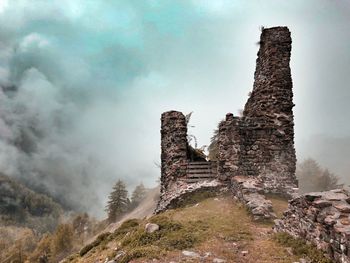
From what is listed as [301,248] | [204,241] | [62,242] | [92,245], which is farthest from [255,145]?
[62,242]

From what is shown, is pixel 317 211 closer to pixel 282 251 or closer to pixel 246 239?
pixel 282 251

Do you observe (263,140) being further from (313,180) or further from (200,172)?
A: (313,180)

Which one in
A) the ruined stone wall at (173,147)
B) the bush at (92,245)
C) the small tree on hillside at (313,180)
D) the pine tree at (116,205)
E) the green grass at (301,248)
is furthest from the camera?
the pine tree at (116,205)

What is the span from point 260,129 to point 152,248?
14.4 meters

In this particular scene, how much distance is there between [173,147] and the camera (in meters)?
27.8

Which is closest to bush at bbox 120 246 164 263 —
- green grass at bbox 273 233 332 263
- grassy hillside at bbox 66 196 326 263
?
grassy hillside at bbox 66 196 326 263

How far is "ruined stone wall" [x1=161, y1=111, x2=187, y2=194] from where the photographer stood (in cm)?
2717

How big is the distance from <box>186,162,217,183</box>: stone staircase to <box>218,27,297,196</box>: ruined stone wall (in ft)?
8.55

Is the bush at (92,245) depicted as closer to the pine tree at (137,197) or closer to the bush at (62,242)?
the bush at (62,242)

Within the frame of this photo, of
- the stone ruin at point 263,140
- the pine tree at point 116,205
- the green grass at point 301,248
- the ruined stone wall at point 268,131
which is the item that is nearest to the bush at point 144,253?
the green grass at point 301,248

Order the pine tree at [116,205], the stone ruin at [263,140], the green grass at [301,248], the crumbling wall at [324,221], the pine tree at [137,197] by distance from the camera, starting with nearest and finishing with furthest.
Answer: the crumbling wall at [324,221] < the green grass at [301,248] < the stone ruin at [263,140] < the pine tree at [116,205] < the pine tree at [137,197]

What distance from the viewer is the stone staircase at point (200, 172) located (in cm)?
2663

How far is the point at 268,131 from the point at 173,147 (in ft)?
23.8

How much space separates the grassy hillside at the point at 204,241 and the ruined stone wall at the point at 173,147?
7.43 metres
